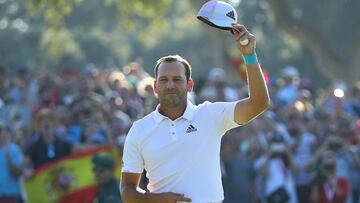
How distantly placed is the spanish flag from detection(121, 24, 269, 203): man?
7752 millimetres

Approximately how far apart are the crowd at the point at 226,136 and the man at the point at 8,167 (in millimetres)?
13

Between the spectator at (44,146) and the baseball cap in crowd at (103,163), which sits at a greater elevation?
the spectator at (44,146)

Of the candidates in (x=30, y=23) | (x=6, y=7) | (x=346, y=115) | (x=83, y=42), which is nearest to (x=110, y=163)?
(x=346, y=115)

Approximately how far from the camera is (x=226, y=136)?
625 inches

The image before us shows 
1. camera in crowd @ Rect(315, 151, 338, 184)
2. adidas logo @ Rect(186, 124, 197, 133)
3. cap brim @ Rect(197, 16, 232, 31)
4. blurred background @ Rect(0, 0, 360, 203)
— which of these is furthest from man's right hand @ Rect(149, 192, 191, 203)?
camera in crowd @ Rect(315, 151, 338, 184)

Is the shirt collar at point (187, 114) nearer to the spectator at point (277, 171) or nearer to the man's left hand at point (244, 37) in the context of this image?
the man's left hand at point (244, 37)

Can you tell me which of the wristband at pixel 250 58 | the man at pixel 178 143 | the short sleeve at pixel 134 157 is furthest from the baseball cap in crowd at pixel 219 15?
the short sleeve at pixel 134 157

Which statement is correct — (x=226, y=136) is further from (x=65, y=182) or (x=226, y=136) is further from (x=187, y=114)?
(x=187, y=114)

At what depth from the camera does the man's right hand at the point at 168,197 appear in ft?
25.5

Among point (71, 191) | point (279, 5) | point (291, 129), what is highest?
point (279, 5)

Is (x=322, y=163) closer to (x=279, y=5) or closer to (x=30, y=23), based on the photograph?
(x=279, y=5)

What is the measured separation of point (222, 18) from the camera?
7.70 metres

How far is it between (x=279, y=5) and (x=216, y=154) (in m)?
16.9

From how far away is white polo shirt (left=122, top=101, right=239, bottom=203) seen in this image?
25.9ft
